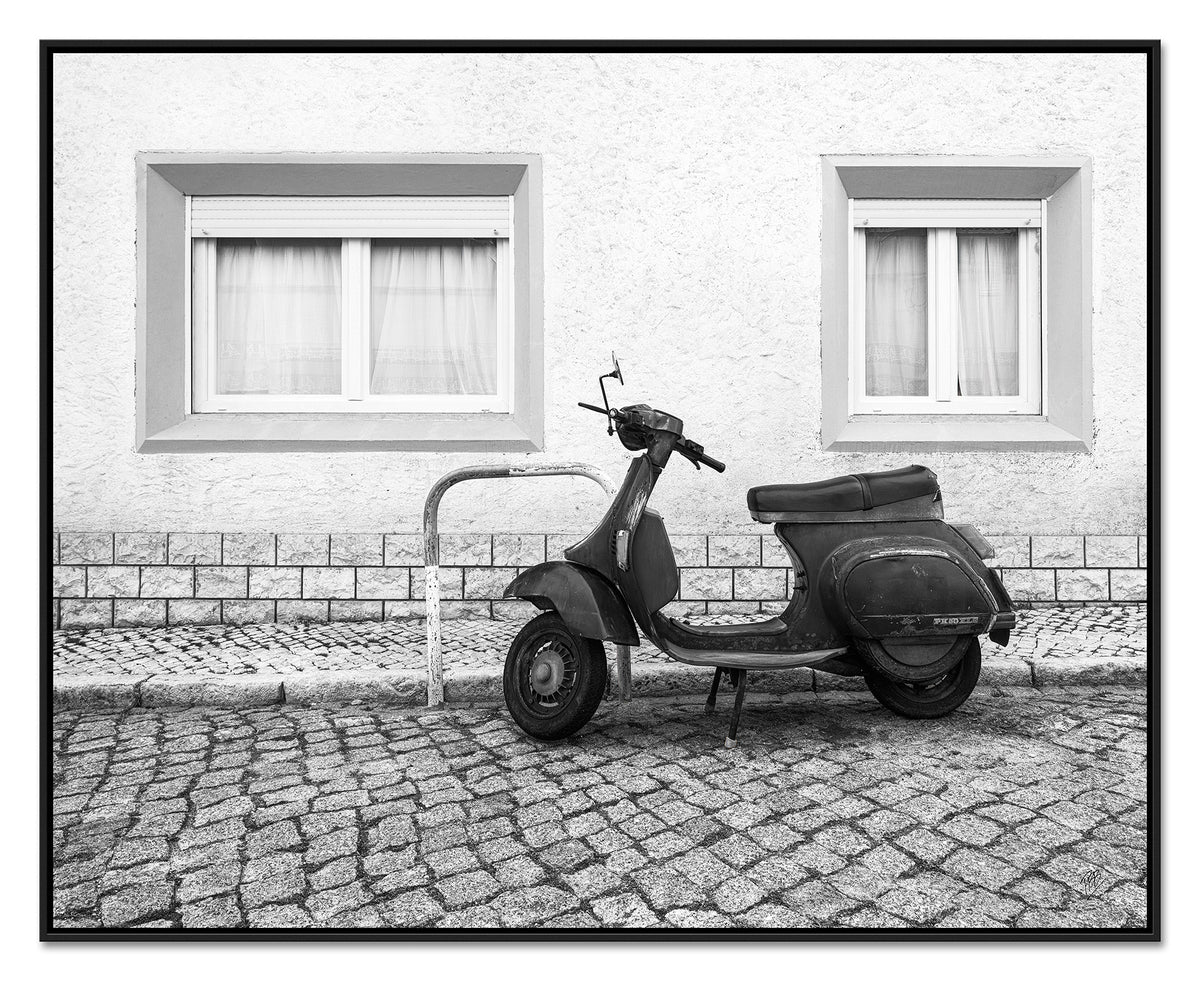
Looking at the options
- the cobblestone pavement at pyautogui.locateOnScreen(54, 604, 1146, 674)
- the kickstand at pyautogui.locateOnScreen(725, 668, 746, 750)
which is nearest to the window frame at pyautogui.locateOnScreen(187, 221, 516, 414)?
the cobblestone pavement at pyautogui.locateOnScreen(54, 604, 1146, 674)

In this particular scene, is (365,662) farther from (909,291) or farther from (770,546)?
(909,291)

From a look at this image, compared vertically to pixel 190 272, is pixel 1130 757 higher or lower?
lower

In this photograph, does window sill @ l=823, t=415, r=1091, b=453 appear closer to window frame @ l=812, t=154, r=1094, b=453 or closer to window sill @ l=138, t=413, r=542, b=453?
window frame @ l=812, t=154, r=1094, b=453

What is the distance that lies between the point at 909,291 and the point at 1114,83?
189 centimetres

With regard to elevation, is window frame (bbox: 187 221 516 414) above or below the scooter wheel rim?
above

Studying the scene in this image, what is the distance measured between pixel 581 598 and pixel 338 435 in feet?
9.88

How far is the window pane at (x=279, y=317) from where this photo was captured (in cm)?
571

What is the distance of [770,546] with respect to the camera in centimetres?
526

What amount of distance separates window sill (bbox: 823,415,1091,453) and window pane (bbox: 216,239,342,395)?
3.91 m

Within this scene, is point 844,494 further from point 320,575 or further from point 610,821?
point 320,575

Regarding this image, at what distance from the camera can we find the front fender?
10.1 ft

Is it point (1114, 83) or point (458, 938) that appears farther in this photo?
point (1114, 83)
